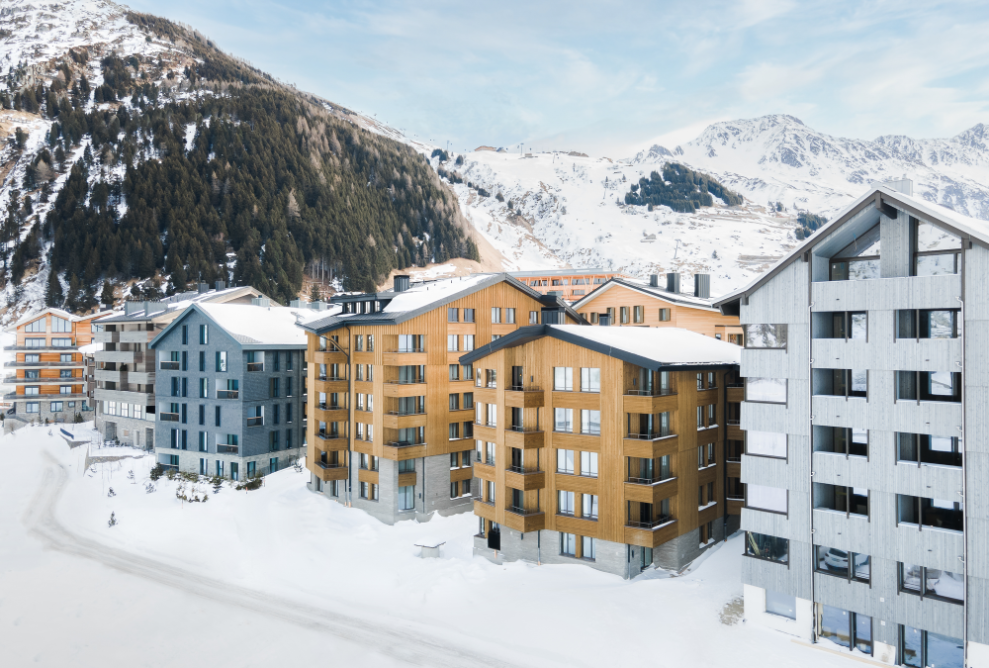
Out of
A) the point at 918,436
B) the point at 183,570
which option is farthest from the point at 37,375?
the point at 918,436

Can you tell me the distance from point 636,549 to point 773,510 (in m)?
9.07

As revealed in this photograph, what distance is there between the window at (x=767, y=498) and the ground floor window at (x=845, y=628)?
4255 millimetres

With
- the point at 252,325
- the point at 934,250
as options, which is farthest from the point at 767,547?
the point at 252,325

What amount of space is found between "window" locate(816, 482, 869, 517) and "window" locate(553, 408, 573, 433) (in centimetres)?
1342

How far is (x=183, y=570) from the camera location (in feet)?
132

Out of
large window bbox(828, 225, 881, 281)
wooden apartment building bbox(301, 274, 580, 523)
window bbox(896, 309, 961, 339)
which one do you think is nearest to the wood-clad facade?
wooden apartment building bbox(301, 274, 580, 523)

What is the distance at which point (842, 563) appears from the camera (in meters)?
27.0

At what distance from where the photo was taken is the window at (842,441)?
26703 mm

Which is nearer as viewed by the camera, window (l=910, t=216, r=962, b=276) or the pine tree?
window (l=910, t=216, r=962, b=276)

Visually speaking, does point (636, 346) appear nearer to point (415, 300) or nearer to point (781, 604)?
point (781, 604)

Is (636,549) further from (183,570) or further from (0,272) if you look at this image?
(0,272)

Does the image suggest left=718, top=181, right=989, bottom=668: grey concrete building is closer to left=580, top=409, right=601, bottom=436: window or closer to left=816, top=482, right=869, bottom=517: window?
left=816, top=482, right=869, bottom=517: window

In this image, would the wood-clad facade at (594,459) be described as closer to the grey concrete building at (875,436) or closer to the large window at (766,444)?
the large window at (766,444)

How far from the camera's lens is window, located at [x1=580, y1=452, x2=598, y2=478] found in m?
36.3
